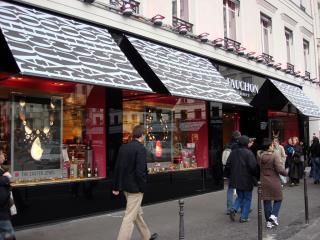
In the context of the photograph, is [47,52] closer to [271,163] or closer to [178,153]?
[271,163]

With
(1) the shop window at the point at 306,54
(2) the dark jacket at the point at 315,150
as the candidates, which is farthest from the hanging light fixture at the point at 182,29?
(1) the shop window at the point at 306,54

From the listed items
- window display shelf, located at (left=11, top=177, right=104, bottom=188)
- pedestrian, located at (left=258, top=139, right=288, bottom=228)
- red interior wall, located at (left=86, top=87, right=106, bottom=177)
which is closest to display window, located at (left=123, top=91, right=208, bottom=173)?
red interior wall, located at (left=86, top=87, right=106, bottom=177)

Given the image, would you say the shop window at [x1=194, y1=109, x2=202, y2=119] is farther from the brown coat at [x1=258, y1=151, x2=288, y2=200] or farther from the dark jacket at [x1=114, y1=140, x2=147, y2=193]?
the dark jacket at [x1=114, y1=140, x2=147, y2=193]

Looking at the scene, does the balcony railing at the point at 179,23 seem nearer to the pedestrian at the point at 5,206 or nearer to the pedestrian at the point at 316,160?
the pedestrian at the point at 316,160

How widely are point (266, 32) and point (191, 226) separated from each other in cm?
1215

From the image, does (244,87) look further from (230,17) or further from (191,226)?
(191,226)

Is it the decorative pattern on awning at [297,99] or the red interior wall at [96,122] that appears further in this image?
the decorative pattern on awning at [297,99]

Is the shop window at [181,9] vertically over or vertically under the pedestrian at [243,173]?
over

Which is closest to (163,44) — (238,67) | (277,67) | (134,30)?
(134,30)

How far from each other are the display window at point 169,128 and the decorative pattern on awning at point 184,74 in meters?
1.01

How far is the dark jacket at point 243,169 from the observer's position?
27.9ft

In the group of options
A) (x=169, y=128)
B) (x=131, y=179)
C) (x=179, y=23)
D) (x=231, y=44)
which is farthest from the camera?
(x=231, y=44)

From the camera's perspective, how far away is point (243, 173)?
8.55 meters

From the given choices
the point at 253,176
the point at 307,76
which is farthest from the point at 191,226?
the point at 307,76
